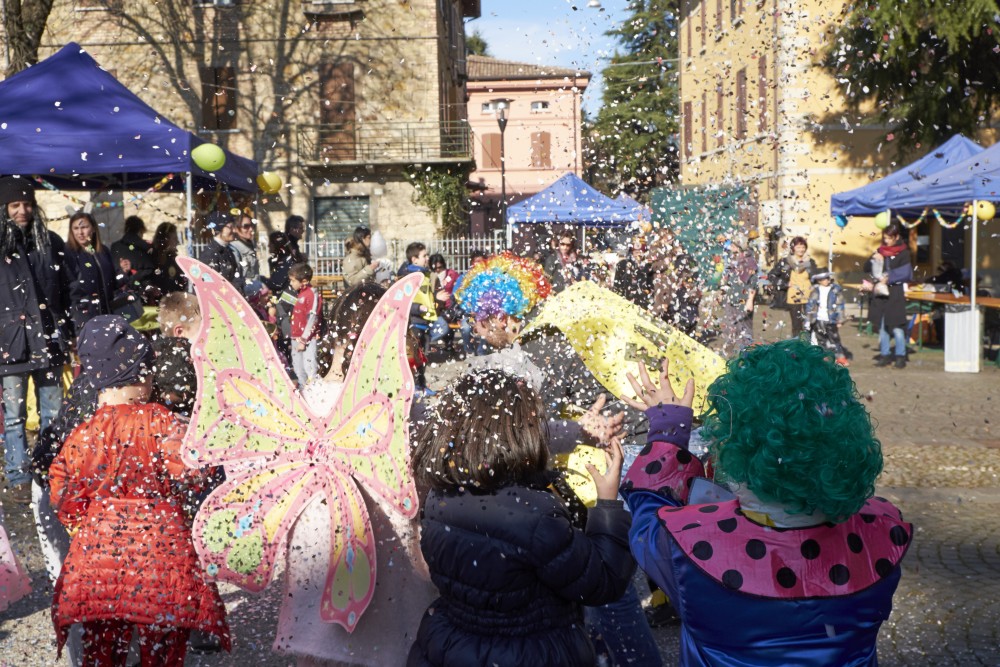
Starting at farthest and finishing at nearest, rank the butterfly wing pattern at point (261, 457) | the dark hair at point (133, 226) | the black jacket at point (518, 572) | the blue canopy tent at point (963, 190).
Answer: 1. the blue canopy tent at point (963, 190)
2. the dark hair at point (133, 226)
3. the butterfly wing pattern at point (261, 457)
4. the black jacket at point (518, 572)

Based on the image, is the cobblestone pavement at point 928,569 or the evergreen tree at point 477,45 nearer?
the cobblestone pavement at point 928,569

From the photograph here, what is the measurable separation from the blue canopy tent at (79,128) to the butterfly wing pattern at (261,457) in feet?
19.8

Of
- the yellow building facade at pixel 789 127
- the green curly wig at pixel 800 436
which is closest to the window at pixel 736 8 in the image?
the yellow building facade at pixel 789 127

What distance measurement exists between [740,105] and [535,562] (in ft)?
44.4

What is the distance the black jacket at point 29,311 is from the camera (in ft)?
21.3

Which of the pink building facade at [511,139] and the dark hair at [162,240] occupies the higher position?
the pink building facade at [511,139]

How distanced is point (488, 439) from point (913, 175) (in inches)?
484

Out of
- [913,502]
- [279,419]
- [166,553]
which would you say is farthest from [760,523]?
[913,502]

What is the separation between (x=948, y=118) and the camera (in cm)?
1756

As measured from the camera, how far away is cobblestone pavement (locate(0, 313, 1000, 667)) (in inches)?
162

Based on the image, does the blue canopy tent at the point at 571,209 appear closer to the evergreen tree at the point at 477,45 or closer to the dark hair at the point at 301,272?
the dark hair at the point at 301,272

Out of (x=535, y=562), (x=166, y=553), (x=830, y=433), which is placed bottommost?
(x=166, y=553)

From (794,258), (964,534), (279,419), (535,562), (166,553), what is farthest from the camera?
(794,258)

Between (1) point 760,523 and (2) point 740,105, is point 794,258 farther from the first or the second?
(1) point 760,523
